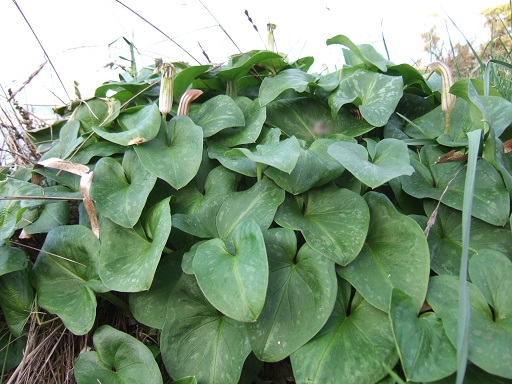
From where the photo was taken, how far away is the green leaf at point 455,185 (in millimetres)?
889

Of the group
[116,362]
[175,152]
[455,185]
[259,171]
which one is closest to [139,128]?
[175,152]

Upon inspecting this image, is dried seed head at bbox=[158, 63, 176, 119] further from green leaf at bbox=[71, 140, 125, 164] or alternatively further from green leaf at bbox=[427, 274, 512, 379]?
green leaf at bbox=[427, 274, 512, 379]

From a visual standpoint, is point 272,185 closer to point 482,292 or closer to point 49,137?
point 482,292

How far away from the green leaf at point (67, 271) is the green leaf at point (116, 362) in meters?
0.09

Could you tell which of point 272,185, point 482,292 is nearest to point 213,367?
point 272,185

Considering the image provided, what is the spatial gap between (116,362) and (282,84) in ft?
2.60

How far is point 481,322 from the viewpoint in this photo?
70cm

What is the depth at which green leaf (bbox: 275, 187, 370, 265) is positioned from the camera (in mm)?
826

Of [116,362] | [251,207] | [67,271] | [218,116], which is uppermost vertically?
[218,116]

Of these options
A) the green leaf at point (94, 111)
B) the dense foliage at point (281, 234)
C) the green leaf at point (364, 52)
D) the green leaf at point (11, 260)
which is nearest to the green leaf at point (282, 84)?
the dense foliage at point (281, 234)

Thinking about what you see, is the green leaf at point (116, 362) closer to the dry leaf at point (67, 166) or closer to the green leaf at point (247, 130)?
the dry leaf at point (67, 166)

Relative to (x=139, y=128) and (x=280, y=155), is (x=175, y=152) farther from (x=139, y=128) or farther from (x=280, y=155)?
(x=280, y=155)

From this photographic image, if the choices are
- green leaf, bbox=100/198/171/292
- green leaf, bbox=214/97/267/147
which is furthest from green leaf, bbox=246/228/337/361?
green leaf, bbox=214/97/267/147

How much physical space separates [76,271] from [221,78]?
0.68 metres
